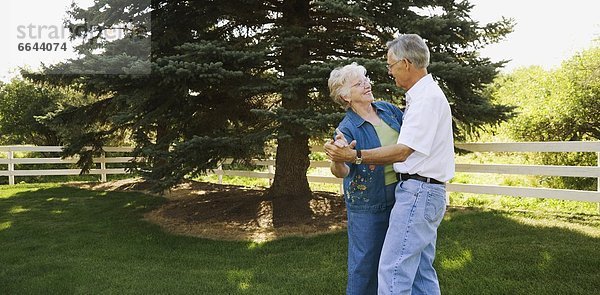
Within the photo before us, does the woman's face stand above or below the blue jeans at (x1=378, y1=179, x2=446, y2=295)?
above

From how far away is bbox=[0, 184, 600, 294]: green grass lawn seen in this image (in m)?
4.46

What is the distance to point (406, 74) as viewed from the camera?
101 inches

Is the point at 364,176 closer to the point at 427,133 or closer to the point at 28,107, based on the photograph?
the point at 427,133

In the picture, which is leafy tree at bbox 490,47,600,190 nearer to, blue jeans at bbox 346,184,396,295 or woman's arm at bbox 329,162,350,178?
blue jeans at bbox 346,184,396,295

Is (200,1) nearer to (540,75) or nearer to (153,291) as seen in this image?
(153,291)

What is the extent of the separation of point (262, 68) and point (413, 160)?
225 inches

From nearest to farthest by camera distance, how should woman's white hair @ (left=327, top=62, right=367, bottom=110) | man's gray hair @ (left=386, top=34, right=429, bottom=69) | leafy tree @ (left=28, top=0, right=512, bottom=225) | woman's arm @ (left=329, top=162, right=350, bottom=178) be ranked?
man's gray hair @ (left=386, top=34, right=429, bottom=69)
woman's arm @ (left=329, top=162, right=350, bottom=178)
woman's white hair @ (left=327, top=62, right=367, bottom=110)
leafy tree @ (left=28, top=0, right=512, bottom=225)

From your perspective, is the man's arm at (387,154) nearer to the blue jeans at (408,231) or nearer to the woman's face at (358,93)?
the blue jeans at (408,231)

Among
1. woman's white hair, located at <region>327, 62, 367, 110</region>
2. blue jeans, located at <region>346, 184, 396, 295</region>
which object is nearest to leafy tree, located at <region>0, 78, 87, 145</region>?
woman's white hair, located at <region>327, 62, 367, 110</region>

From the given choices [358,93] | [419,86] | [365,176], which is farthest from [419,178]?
[358,93]

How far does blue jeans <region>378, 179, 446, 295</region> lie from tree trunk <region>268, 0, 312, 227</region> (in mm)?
4614

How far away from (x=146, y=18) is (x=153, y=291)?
4867 mm

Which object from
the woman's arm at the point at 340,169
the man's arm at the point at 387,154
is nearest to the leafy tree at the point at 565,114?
the woman's arm at the point at 340,169

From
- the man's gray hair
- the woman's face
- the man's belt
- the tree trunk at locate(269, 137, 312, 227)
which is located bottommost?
the tree trunk at locate(269, 137, 312, 227)
